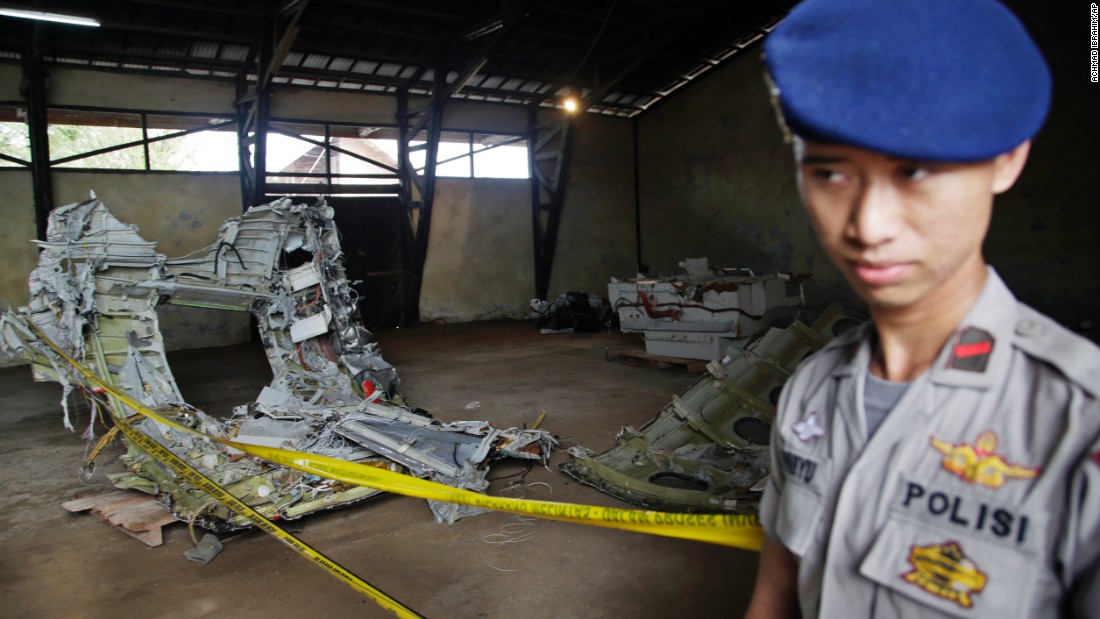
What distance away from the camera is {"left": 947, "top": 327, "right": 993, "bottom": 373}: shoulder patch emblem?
0.71m

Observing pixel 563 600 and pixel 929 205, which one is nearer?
pixel 929 205

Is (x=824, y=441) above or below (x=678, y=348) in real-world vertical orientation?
above

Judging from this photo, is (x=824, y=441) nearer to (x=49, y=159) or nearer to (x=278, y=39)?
(x=278, y=39)

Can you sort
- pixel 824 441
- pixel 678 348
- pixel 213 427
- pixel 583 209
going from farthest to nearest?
1. pixel 583 209
2. pixel 678 348
3. pixel 213 427
4. pixel 824 441

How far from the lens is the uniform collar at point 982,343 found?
702mm

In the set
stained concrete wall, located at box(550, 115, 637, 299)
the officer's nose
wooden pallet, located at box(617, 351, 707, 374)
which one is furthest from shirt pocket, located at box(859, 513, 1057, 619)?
stained concrete wall, located at box(550, 115, 637, 299)

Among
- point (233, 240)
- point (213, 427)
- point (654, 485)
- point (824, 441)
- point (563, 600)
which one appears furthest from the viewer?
point (233, 240)

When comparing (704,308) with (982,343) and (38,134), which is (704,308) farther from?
(38,134)

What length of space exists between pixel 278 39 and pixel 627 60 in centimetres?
671

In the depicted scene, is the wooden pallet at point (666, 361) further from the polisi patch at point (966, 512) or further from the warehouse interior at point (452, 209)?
the polisi patch at point (966, 512)

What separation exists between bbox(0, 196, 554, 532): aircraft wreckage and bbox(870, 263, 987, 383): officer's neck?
11.6 ft

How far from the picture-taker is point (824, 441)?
2.78 feet

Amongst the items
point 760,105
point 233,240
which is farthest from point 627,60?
point 233,240

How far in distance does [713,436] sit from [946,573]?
370 cm
